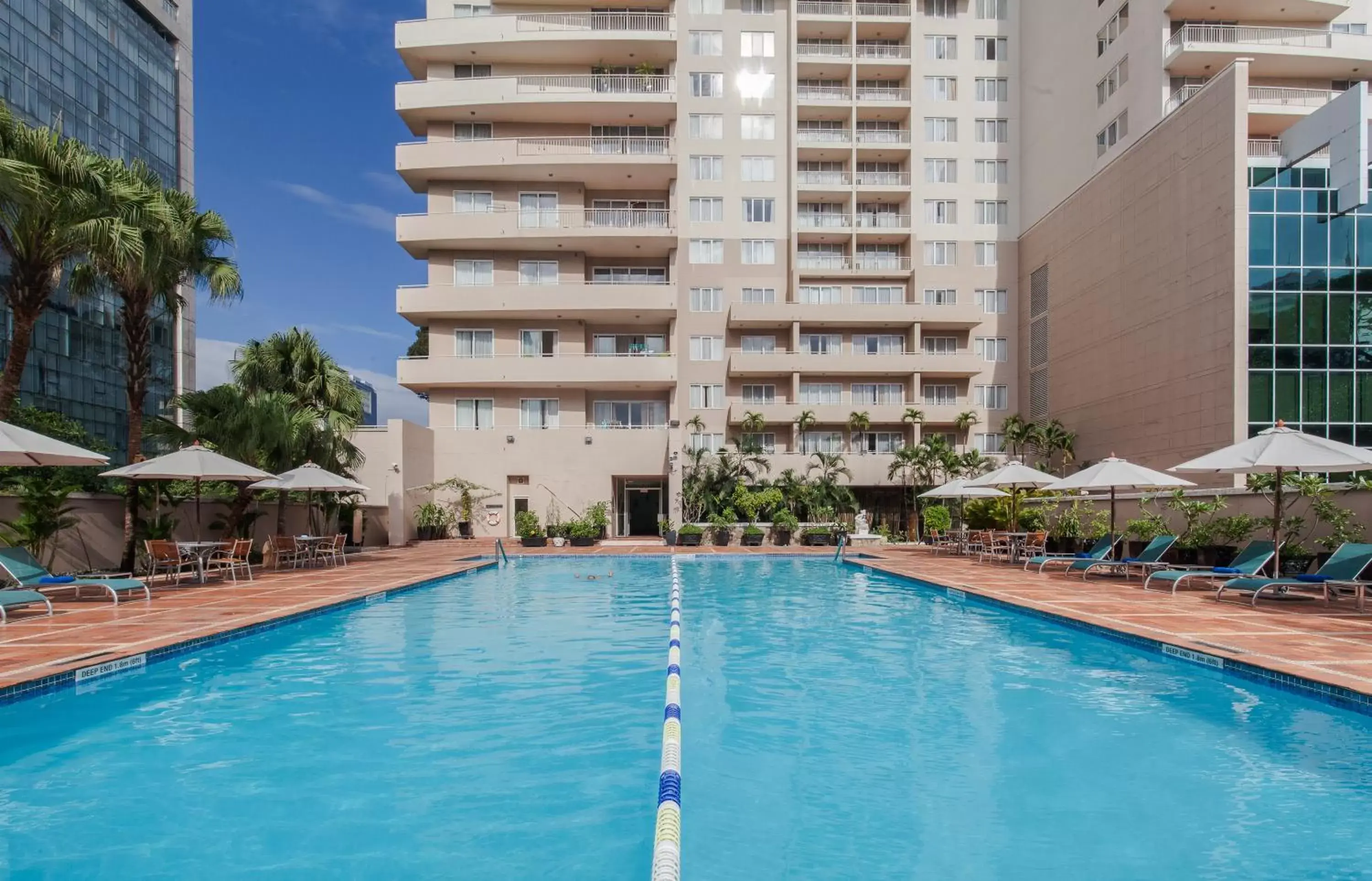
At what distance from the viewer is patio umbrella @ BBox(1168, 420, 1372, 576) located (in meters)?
11.7

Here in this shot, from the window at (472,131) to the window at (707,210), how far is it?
9497 millimetres

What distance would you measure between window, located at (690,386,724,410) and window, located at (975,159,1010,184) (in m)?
16.2

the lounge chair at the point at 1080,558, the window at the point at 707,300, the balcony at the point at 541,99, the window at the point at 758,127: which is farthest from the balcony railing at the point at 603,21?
the lounge chair at the point at 1080,558

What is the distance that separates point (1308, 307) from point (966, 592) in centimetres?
1909

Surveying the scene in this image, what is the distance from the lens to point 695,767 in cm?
588

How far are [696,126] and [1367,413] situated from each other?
27637mm

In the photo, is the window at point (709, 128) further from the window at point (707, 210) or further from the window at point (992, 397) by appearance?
the window at point (992, 397)

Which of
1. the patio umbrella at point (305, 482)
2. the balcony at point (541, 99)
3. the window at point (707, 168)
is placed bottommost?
the patio umbrella at point (305, 482)

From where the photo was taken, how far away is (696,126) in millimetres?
36406

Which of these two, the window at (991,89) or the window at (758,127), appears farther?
the window at (991,89)

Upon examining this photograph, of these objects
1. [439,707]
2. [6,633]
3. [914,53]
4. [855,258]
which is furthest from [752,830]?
[914,53]

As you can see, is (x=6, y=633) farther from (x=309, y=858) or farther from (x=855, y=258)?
(x=855, y=258)

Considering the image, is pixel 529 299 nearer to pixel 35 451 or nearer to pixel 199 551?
pixel 199 551

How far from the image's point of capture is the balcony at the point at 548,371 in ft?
107
